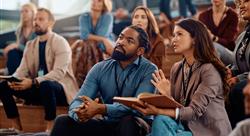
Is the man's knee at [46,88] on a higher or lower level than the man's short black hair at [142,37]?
lower

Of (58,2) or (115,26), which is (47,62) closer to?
(115,26)

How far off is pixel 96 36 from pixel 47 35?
43 cm

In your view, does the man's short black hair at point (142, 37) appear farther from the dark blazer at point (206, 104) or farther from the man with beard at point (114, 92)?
the dark blazer at point (206, 104)

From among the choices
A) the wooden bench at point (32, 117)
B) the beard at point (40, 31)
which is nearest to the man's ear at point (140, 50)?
the wooden bench at point (32, 117)

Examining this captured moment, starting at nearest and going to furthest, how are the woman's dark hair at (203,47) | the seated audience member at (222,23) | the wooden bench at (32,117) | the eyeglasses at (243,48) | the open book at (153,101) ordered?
the open book at (153,101)
the woman's dark hair at (203,47)
the eyeglasses at (243,48)
the seated audience member at (222,23)
the wooden bench at (32,117)

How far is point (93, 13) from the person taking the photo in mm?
5199

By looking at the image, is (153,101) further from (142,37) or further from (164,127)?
(142,37)

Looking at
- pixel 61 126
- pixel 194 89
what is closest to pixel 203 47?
pixel 194 89

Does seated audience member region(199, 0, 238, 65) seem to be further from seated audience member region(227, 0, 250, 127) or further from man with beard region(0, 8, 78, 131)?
man with beard region(0, 8, 78, 131)

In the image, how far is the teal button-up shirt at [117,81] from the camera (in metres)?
3.40

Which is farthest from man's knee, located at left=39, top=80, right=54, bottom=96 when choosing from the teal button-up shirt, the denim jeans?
the denim jeans

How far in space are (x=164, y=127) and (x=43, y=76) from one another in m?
1.85

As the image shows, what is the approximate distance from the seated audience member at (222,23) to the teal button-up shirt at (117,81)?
1058mm

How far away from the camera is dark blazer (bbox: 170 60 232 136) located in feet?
10.1
